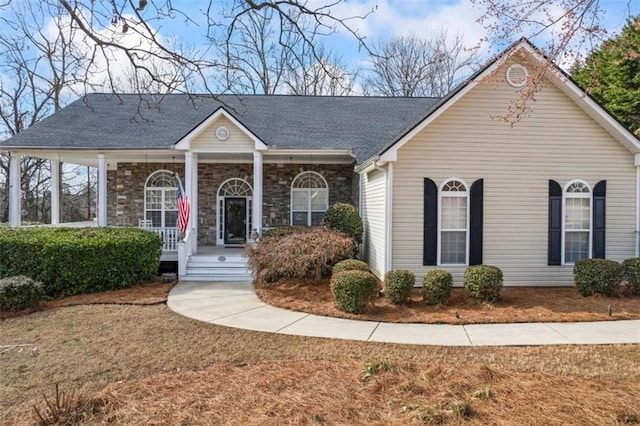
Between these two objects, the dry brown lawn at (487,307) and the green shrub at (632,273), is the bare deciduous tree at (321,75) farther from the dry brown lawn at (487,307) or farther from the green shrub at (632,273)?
the green shrub at (632,273)

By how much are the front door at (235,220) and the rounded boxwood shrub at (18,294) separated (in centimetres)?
714

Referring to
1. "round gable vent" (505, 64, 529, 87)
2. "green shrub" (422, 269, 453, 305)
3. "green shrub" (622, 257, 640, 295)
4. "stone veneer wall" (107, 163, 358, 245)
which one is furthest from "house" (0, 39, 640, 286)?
"stone veneer wall" (107, 163, 358, 245)

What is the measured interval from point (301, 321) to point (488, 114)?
639 centimetres

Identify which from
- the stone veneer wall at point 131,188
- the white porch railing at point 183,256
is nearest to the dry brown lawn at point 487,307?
the white porch railing at point 183,256

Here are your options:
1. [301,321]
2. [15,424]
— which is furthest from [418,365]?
[15,424]

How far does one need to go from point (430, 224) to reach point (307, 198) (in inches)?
242

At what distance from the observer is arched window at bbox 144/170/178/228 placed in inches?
587

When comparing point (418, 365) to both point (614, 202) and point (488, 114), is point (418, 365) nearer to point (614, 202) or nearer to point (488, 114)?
point (488, 114)

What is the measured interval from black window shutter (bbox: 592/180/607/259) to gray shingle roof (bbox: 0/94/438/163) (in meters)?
5.05

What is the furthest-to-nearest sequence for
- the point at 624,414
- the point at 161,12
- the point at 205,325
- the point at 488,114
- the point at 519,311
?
1. the point at 488,114
2. the point at 519,311
3. the point at 205,325
4. the point at 161,12
5. the point at 624,414

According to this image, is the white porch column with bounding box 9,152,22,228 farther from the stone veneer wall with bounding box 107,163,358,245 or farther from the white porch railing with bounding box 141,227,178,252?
the white porch railing with bounding box 141,227,178,252

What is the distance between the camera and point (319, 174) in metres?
14.8

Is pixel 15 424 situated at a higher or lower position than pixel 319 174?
lower

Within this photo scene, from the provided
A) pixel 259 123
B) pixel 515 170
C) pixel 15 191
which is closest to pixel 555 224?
pixel 515 170
